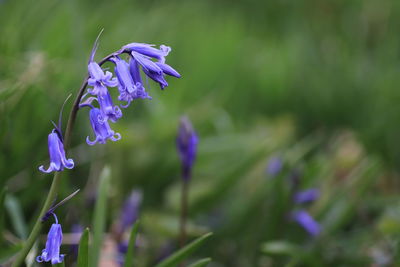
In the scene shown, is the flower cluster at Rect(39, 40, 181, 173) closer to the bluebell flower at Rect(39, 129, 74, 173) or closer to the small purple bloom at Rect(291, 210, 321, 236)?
the bluebell flower at Rect(39, 129, 74, 173)

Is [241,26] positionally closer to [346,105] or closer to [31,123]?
[346,105]

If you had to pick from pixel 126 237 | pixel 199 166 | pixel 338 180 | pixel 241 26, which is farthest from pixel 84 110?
pixel 241 26

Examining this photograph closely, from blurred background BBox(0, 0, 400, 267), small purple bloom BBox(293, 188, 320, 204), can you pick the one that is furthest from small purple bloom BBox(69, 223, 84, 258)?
small purple bloom BBox(293, 188, 320, 204)

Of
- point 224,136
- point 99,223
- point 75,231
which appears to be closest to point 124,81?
point 99,223

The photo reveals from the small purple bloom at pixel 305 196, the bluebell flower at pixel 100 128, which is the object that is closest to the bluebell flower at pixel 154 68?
the bluebell flower at pixel 100 128

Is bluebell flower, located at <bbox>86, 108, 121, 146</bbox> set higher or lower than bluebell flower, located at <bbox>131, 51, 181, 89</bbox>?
lower

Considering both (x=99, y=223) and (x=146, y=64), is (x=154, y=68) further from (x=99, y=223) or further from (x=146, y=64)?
(x=99, y=223)

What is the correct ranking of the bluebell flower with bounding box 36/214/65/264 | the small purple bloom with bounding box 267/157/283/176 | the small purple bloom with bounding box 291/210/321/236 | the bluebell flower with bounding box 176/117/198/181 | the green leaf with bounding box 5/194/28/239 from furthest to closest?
the small purple bloom with bounding box 267/157/283/176
the small purple bloom with bounding box 291/210/321/236
the green leaf with bounding box 5/194/28/239
the bluebell flower with bounding box 176/117/198/181
the bluebell flower with bounding box 36/214/65/264
